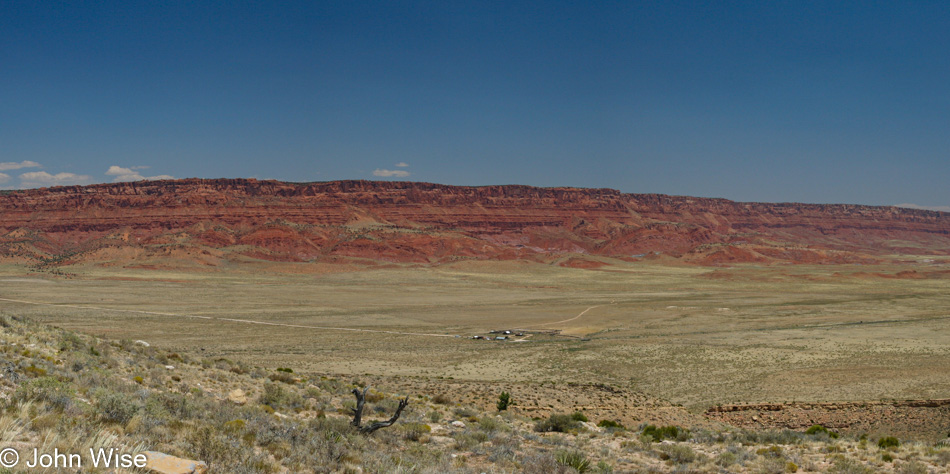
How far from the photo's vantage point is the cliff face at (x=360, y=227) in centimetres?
11491

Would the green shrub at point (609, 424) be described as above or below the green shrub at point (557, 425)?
below

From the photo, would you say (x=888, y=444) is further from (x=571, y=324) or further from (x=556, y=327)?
(x=571, y=324)

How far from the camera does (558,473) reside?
9.25 meters

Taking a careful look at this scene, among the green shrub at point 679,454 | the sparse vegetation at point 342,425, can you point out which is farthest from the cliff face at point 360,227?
the green shrub at point 679,454

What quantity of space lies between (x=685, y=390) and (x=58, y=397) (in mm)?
20746

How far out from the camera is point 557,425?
14.9 metres

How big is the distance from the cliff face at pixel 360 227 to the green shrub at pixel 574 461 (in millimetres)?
96346

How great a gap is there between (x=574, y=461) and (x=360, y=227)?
127880mm

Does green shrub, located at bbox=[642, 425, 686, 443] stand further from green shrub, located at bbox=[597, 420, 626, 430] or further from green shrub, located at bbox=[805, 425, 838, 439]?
green shrub, located at bbox=[805, 425, 838, 439]

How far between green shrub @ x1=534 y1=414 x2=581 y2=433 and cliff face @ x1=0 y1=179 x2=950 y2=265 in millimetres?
92436

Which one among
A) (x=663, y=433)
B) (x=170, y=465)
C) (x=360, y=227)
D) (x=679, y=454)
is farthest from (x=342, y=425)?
(x=360, y=227)

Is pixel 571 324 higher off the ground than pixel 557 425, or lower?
lower

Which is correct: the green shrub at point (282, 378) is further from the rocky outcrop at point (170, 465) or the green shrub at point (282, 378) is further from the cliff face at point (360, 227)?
the cliff face at point (360, 227)

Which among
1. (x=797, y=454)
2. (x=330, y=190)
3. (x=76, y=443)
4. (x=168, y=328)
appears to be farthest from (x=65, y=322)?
(x=330, y=190)
